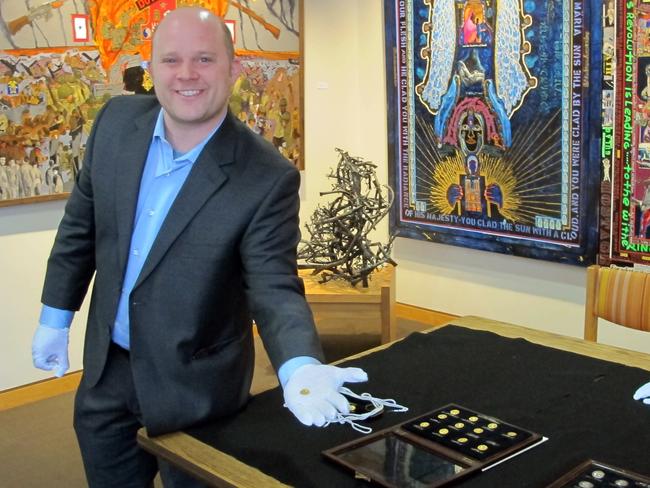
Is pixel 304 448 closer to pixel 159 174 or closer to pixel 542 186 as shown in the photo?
pixel 159 174

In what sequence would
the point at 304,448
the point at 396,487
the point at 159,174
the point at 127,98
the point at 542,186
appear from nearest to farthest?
the point at 396,487
the point at 304,448
the point at 159,174
the point at 127,98
the point at 542,186

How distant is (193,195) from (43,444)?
1948mm

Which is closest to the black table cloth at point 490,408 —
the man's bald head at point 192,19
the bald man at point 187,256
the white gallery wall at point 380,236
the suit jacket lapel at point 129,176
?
the bald man at point 187,256

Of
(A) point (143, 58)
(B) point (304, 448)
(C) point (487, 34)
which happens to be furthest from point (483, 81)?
(B) point (304, 448)

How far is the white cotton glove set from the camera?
174 centimetres

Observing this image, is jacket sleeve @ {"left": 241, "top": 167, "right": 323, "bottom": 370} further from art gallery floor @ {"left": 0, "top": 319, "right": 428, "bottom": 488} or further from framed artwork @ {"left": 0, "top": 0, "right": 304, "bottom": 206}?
framed artwork @ {"left": 0, "top": 0, "right": 304, "bottom": 206}

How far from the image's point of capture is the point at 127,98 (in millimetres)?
2064

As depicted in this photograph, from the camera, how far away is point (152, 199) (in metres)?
1.84

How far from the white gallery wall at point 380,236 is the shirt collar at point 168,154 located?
6.57 feet

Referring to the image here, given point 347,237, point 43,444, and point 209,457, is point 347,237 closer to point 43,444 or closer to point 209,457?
point 43,444

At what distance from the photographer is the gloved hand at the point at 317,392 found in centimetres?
148

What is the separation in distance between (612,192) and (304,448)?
2.63 metres

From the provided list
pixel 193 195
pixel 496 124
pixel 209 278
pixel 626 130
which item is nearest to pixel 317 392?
pixel 209 278

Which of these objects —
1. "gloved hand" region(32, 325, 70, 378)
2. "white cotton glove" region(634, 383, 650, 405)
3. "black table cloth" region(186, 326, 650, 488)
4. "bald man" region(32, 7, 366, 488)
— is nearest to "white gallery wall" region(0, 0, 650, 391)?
"gloved hand" region(32, 325, 70, 378)
